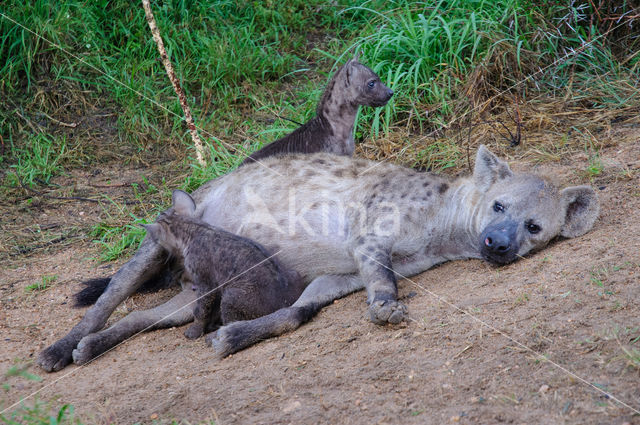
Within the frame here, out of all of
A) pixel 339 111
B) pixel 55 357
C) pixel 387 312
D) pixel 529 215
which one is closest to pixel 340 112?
pixel 339 111

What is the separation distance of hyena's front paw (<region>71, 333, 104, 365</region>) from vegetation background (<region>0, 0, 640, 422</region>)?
43.1 inches

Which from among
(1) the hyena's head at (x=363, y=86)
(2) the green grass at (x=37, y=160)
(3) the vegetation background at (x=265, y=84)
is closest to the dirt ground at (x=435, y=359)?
(3) the vegetation background at (x=265, y=84)

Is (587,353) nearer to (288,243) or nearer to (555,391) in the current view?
(555,391)

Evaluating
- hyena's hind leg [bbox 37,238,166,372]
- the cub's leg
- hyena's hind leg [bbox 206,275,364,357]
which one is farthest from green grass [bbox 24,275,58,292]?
hyena's hind leg [bbox 206,275,364,357]

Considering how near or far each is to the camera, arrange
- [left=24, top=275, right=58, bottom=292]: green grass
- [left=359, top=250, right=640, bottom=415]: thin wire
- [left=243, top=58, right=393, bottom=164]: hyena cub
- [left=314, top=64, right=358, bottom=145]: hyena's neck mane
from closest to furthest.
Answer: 1. [left=359, top=250, right=640, bottom=415]: thin wire
2. [left=24, top=275, right=58, bottom=292]: green grass
3. [left=243, top=58, right=393, bottom=164]: hyena cub
4. [left=314, top=64, right=358, bottom=145]: hyena's neck mane

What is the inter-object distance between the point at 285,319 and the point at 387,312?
488mm

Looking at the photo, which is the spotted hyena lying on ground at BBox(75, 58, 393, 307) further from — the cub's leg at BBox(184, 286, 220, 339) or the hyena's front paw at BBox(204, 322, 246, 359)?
the hyena's front paw at BBox(204, 322, 246, 359)

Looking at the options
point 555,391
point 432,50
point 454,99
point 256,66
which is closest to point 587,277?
point 555,391

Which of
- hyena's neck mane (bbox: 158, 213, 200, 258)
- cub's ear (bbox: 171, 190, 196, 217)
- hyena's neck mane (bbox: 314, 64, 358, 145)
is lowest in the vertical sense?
hyena's neck mane (bbox: 158, 213, 200, 258)

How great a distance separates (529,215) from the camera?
3.05 m

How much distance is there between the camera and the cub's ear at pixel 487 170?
3.23 metres

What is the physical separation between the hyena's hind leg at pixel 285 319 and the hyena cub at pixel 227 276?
81 millimetres

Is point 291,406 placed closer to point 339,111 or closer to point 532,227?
point 532,227

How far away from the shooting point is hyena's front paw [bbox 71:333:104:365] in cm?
294
